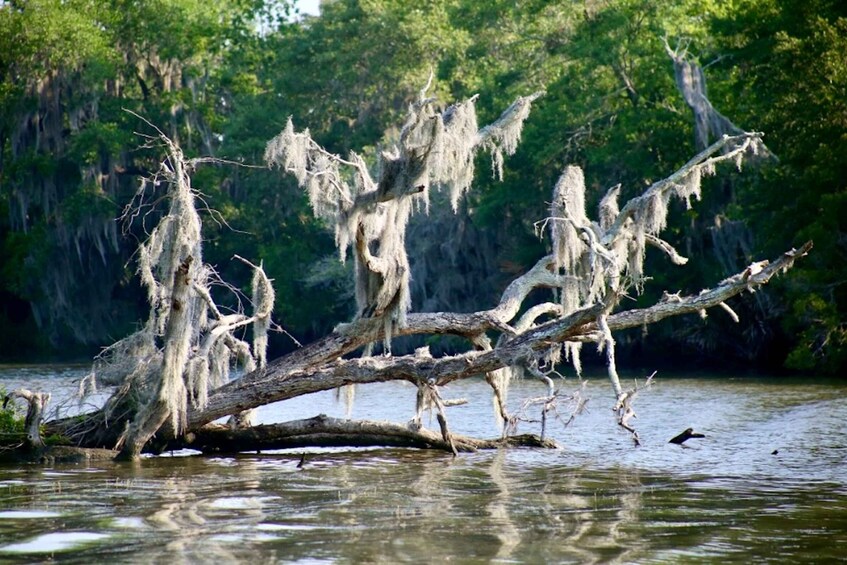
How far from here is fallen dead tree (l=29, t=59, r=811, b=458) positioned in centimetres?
1406

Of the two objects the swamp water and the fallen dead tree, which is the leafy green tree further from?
the fallen dead tree

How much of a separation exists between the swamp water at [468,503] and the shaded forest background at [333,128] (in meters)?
14.6

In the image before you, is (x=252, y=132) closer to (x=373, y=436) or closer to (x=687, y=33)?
(x=687, y=33)

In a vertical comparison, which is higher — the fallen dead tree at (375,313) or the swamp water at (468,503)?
the fallen dead tree at (375,313)

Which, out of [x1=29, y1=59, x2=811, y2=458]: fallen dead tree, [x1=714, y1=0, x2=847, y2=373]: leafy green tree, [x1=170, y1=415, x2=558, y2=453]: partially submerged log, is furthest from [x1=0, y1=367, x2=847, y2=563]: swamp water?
[x1=714, y1=0, x2=847, y2=373]: leafy green tree

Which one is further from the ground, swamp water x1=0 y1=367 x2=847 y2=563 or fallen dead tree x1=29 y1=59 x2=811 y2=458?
fallen dead tree x1=29 y1=59 x2=811 y2=458

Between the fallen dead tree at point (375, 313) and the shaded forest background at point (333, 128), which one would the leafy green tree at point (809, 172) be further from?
the fallen dead tree at point (375, 313)

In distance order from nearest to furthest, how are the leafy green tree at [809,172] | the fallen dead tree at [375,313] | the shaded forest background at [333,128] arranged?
the fallen dead tree at [375,313] → the leafy green tree at [809,172] → the shaded forest background at [333,128]

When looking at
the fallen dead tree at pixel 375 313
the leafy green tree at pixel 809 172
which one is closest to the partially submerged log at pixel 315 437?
the fallen dead tree at pixel 375 313

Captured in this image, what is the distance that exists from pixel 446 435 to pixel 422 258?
23651 mm

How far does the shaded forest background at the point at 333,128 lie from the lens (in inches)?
1329

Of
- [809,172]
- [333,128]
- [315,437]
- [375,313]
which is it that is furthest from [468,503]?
[333,128]

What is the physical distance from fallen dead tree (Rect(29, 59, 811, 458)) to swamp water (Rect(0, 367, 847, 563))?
49 centimetres

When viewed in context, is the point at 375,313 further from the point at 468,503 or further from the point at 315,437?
the point at 468,503
